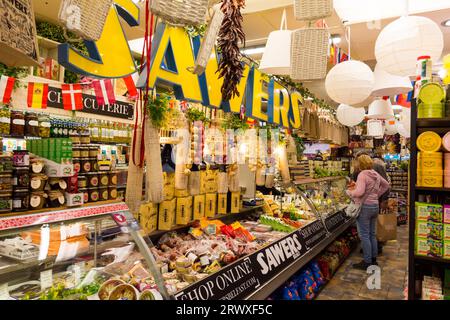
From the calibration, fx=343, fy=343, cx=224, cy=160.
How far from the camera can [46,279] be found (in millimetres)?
2133

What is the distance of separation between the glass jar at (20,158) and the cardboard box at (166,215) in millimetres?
1273

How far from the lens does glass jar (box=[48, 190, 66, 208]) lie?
9.45 feet

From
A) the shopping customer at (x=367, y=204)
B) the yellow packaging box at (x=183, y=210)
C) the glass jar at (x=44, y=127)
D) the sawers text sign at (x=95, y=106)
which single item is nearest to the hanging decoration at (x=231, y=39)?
the yellow packaging box at (x=183, y=210)

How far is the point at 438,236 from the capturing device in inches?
116

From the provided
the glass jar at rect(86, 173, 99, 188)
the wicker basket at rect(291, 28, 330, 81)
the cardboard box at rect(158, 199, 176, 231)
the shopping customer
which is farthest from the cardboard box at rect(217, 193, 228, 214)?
the shopping customer

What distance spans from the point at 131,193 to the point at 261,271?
1.53m

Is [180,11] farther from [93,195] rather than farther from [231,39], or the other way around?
[93,195]

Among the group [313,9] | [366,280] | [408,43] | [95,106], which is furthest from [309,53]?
[95,106]

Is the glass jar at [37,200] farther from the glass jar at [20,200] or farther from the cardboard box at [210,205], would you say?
the cardboard box at [210,205]

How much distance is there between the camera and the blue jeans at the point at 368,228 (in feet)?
19.2

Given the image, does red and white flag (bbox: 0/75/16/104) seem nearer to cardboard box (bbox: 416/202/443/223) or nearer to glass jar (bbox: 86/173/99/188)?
glass jar (bbox: 86/173/99/188)
